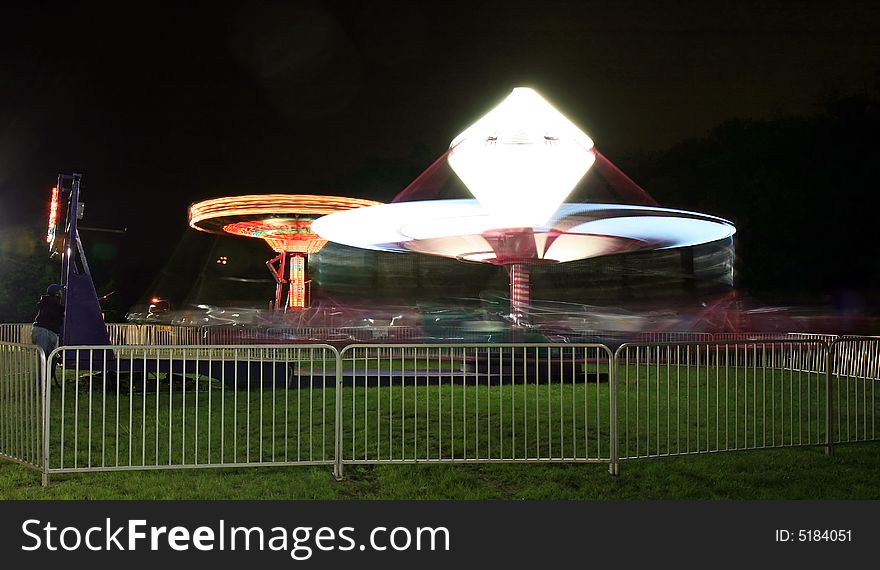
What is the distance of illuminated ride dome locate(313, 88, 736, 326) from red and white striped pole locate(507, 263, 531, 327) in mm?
1197

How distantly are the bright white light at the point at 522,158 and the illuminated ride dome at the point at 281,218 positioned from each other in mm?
5014

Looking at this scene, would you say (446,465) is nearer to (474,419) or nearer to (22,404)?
(474,419)

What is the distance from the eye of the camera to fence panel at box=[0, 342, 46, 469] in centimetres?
654

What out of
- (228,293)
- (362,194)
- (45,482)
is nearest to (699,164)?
(362,194)

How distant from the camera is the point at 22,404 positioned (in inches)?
265

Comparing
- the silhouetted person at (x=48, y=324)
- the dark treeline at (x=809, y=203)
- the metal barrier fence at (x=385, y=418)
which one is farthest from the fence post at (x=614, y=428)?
the dark treeline at (x=809, y=203)

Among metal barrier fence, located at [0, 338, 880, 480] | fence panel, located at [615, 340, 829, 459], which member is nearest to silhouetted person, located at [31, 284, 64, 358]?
metal barrier fence, located at [0, 338, 880, 480]

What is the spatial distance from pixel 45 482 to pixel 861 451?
761cm

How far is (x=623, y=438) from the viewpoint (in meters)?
8.52

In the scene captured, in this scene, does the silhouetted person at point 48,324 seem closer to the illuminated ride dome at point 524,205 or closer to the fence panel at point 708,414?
the illuminated ride dome at point 524,205

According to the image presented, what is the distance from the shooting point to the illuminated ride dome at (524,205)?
1365 centimetres

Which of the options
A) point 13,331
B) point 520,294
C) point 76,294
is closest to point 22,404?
point 76,294

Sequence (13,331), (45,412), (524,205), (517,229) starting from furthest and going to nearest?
(13,331) → (517,229) → (524,205) → (45,412)

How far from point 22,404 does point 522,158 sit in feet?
30.7
